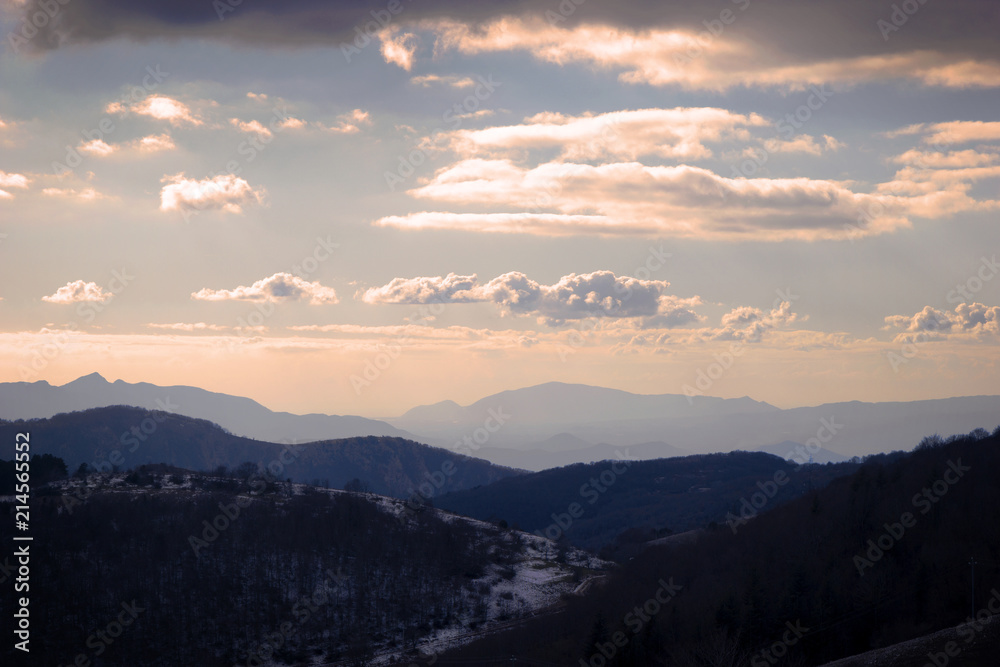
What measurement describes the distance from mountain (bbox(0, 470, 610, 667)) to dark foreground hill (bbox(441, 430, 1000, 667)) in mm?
26346

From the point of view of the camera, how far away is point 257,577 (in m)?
150

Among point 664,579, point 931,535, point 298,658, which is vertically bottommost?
point 298,658

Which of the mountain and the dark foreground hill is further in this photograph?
the mountain

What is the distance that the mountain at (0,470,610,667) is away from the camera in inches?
4990

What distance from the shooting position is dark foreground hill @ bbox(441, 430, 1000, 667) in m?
87.9

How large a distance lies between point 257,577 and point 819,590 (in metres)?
100

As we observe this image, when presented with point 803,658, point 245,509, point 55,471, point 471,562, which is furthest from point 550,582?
point 55,471

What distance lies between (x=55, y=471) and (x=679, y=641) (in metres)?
151

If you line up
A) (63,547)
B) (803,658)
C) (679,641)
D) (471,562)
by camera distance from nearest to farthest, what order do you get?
1. (803,658)
2. (679,641)
3. (63,547)
4. (471,562)

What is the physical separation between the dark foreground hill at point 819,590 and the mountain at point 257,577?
26.3 metres

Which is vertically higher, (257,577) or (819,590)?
(819,590)

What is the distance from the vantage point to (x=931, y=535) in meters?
112

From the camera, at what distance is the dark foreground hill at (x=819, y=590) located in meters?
87.9

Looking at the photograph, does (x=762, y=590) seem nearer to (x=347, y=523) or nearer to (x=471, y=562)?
(x=471, y=562)
